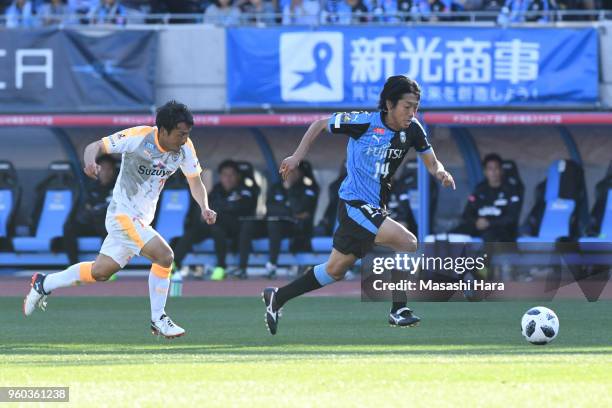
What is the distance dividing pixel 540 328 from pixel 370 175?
1749mm

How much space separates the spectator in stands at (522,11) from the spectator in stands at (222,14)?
3.46m

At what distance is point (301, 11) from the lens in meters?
18.8

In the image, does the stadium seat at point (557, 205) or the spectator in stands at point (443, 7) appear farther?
the spectator in stands at point (443, 7)

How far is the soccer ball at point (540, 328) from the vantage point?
9.55 meters

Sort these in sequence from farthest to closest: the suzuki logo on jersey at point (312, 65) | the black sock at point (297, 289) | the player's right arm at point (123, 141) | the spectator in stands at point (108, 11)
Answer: the spectator in stands at point (108, 11) → the suzuki logo on jersey at point (312, 65) → the black sock at point (297, 289) → the player's right arm at point (123, 141)

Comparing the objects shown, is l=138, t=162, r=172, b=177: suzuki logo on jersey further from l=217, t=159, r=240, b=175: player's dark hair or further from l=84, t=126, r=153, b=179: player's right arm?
l=217, t=159, r=240, b=175: player's dark hair

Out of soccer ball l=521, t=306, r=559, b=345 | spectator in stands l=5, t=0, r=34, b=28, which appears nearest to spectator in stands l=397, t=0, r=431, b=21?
spectator in stands l=5, t=0, r=34, b=28

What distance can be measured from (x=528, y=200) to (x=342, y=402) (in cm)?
1345

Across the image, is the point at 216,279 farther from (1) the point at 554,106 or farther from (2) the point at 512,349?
(2) the point at 512,349

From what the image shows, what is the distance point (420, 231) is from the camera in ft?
57.6

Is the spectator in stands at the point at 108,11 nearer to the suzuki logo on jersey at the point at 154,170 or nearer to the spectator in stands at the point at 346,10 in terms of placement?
the spectator in stands at the point at 346,10

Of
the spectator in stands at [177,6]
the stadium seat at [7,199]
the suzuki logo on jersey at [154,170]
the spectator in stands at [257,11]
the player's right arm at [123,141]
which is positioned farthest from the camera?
the spectator in stands at [177,6]

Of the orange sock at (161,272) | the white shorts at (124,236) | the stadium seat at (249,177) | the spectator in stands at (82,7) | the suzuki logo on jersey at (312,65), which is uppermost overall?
the spectator in stands at (82,7)

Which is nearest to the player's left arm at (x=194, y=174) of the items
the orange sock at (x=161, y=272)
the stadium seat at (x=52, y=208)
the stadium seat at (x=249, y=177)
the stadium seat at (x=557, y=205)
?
the orange sock at (x=161, y=272)
